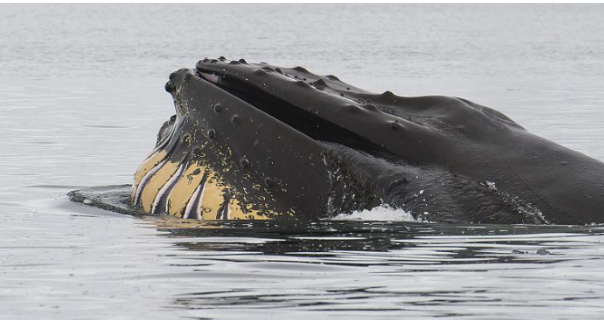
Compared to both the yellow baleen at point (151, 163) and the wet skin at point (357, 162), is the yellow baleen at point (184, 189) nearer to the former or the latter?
the wet skin at point (357, 162)

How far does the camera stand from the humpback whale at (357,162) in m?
7.77

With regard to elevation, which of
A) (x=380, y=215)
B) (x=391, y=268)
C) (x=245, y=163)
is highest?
(x=245, y=163)

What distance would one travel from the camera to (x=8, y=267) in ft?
23.8

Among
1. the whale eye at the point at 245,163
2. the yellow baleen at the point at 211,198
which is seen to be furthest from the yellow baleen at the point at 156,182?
the whale eye at the point at 245,163

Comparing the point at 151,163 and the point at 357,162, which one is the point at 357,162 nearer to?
the point at 357,162

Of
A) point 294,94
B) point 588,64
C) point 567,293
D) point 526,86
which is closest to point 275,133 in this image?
point 294,94

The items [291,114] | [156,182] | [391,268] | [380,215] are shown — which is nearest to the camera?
[391,268]

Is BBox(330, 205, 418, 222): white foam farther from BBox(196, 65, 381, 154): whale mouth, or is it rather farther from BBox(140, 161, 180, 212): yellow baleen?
BBox(140, 161, 180, 212): yellow baleen

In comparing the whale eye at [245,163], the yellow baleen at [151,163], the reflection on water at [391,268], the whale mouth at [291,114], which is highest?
the whale mouth at [291,114]

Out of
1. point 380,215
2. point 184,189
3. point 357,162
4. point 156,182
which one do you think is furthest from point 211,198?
point 380,215

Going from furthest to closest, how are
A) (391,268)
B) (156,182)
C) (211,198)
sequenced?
(156,182) → (211,198) → (391,268)

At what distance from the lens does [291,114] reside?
822 cm

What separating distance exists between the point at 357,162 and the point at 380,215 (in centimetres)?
35

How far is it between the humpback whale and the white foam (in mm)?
37
